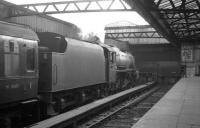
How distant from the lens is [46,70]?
32.1 feet

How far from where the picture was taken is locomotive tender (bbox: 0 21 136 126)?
7.61 m

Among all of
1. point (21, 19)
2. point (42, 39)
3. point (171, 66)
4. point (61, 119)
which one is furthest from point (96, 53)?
point (171, 66)

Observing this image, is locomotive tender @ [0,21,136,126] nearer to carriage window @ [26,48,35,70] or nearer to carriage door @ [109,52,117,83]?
carriage window @ [26,48,35,70]

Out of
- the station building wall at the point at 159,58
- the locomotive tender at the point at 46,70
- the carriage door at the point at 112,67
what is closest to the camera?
the locomotive tender at the point at 46,70

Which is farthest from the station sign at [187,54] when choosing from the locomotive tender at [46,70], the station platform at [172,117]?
the station platform at [172,117]

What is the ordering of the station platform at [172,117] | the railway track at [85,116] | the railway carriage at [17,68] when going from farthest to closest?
the railway track at [85,116] → the station platform at [172,117] → the railway carriage at [17,68]

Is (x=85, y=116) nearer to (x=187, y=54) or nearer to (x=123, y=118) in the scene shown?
(x=123, y=118)

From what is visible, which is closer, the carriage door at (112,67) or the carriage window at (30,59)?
the carriage window at (30,59)

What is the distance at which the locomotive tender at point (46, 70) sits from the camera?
25.0ft

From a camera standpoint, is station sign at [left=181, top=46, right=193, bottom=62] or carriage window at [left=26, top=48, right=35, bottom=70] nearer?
carriage window at [left=26, top=48, right=35, bottom=70]

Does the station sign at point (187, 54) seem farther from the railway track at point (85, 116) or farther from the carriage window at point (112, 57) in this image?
the railway track at point (85, 116)

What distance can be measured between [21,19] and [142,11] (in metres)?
10.1

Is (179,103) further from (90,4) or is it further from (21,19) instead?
(21,19)

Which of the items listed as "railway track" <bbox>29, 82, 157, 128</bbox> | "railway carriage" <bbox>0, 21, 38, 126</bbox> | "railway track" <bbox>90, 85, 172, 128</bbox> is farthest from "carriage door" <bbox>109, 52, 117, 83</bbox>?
"railway carriage" <bbox>0, 21, 38, 126</bbox>
